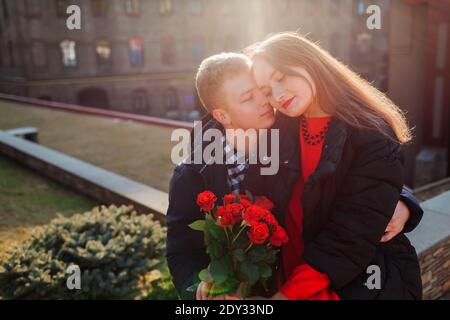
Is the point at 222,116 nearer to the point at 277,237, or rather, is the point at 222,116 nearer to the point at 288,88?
the point at 288,88

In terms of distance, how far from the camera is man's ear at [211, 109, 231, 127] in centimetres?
253

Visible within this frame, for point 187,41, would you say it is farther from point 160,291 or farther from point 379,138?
point 379,138

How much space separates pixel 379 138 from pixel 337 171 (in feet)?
0.81

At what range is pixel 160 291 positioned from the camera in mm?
4770

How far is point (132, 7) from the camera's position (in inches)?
1259

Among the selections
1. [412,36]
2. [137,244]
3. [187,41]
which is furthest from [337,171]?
[187,41]

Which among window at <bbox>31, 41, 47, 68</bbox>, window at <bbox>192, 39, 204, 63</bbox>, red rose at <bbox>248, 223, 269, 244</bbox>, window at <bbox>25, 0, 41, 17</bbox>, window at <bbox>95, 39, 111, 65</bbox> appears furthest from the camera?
window at <bbox>192, 39, 204, 63</bbox>

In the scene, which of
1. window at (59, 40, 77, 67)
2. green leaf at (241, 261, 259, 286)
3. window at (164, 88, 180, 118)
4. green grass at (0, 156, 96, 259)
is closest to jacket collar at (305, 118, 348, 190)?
green leaf at (241, 261, 259, 286)

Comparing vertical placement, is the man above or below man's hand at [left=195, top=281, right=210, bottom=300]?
above

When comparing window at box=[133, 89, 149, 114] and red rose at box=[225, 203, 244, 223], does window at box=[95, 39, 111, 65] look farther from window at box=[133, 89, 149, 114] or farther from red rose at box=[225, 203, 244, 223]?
red rose at box=[225, 203, 244, 223]

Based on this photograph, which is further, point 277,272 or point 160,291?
point 160,291

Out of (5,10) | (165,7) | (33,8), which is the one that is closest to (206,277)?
(33,8)

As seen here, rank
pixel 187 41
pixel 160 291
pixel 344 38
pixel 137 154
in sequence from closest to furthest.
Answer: pixel 160 291
pixel 137 154
pixel 187 41
pixel 344 38

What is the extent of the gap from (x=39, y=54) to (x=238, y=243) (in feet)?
101
